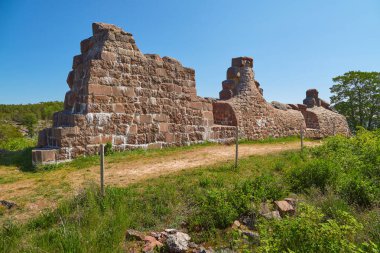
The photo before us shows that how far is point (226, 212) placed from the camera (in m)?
5.21

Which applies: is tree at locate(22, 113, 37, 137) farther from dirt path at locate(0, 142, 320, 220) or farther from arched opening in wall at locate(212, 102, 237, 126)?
dirt path at locate(0, 142, 320, 220)

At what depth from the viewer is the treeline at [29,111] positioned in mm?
36256

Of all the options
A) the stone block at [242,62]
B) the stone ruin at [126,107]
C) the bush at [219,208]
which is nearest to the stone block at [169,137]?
the stone ruin at [126,107]

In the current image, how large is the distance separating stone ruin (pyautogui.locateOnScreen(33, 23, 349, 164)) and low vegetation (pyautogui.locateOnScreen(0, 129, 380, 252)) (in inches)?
54.7

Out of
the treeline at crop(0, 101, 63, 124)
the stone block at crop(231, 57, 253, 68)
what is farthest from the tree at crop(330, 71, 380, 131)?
the treeline at crop(0, 101, 63, 124)

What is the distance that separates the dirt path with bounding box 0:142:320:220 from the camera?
5695 mm

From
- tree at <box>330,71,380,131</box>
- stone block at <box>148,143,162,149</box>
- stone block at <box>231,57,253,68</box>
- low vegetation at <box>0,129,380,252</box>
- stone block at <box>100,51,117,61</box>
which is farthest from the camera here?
tree at <box>330,71,380,131</box>

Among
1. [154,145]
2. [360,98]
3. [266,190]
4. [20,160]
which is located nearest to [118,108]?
[154,145]

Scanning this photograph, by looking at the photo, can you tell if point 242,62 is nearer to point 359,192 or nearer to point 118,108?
point 118,108

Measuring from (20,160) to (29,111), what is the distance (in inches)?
1403

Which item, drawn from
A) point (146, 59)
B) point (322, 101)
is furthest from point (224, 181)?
point (322, 101)

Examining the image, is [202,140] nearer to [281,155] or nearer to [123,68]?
[281,155]

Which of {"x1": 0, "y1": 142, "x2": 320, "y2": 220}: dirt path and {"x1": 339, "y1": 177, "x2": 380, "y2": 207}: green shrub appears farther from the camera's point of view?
A: {"x1": 339, "y1": 177, "x2": 380, "y2": 207}: green shrub

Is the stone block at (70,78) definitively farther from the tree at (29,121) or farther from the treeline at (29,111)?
the treeline at (29,111)
